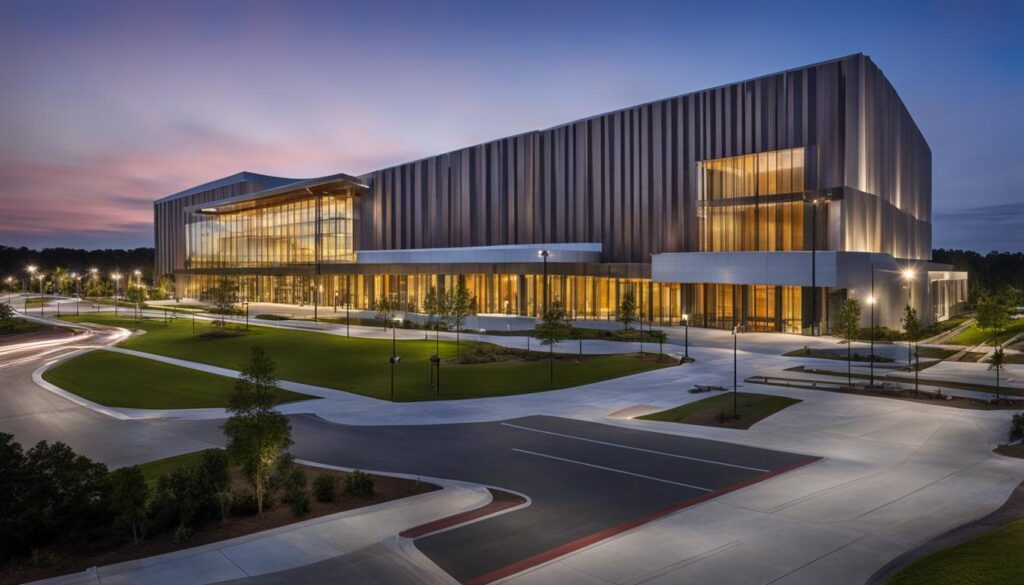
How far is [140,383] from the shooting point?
3581cm

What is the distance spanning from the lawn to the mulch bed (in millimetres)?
12842

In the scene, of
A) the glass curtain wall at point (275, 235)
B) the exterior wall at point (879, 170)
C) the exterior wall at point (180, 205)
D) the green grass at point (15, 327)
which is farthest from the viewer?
the exterior wall at point (180, 205)

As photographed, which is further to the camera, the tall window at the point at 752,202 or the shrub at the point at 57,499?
the tall window at the point at 752,202

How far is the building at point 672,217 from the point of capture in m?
59.0

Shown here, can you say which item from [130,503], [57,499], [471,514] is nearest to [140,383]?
[57,499]

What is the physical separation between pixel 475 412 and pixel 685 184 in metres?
50.2

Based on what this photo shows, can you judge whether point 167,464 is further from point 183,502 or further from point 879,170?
point 879,170

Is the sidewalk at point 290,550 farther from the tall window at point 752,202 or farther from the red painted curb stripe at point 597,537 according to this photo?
the tall window at point 752,202

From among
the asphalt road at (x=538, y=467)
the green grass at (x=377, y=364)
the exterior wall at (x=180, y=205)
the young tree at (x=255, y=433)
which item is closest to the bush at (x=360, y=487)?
the young tree at (x=255, y=433)

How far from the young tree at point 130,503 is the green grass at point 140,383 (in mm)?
17101

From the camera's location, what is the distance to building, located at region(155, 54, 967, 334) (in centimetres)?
5900

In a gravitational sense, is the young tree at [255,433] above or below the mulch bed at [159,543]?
above

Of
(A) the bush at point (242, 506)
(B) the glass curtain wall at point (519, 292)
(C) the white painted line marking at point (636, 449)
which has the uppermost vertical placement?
(B) the glass curtain wall at point (519, 292)

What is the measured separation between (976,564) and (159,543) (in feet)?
49.7
